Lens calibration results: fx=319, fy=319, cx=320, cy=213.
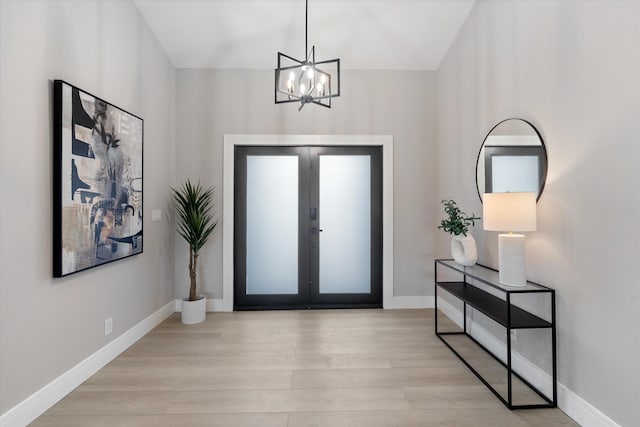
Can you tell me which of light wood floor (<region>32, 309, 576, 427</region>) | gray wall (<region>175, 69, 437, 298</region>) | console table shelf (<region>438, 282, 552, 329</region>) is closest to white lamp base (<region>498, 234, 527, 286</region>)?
console table shelf (<region>438, 282, 552, 329</region>)

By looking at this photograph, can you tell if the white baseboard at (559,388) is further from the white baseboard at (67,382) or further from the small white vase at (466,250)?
the white baseboard at (67,382)

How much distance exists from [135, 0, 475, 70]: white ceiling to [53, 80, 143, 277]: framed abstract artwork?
3.94 feet

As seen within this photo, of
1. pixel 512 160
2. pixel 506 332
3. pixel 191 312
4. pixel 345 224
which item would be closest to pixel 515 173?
pixel 512 160

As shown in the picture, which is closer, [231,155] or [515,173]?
[515,173]

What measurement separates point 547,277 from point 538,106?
3.86 feet

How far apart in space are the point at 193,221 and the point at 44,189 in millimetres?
1553

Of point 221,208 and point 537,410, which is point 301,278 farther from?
point 537,410

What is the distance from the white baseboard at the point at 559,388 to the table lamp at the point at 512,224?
2.11 feet

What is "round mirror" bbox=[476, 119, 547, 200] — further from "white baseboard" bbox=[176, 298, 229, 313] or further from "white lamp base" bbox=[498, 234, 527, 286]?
"white baseboard" bbox=[176, 298, 229, 313]

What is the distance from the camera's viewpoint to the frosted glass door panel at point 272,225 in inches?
157

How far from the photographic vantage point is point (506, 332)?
2.50 meters

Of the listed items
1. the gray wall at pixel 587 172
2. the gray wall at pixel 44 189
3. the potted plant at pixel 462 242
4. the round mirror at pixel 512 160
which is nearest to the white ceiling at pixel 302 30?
the gray wall at pixel 44 189

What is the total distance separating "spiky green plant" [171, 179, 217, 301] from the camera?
11.5 feet

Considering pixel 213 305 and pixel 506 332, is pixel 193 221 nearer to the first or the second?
pixel 213 305
